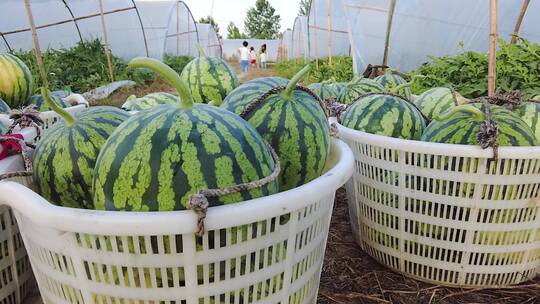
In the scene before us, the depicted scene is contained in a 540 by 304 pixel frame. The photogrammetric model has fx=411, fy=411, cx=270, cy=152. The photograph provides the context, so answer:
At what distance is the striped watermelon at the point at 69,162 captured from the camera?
1240 mm

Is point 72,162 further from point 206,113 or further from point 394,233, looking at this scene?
point 394,233

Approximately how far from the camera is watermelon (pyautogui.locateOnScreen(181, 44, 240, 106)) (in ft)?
8.31

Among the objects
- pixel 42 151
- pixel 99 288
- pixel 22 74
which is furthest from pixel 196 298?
pixel 22 74

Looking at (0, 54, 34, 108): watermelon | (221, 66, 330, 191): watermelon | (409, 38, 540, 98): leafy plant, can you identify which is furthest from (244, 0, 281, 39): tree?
(221, 66, 330, 191): watermelon

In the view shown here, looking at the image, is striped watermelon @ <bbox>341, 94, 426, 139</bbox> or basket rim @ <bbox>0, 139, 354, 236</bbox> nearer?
basket rim @ <bbox>0, 139, 354, 236</bbox>

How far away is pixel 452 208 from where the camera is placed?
1.63 m

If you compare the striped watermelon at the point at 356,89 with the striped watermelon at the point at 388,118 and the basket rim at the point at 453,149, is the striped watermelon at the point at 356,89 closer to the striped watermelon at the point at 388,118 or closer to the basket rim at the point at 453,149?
the striped watermelon at the point at 388,118

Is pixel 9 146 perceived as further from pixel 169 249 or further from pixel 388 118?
pixel 388 118

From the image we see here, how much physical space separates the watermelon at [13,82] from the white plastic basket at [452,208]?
2.38 meters

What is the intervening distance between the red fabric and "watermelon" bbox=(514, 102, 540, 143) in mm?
2171

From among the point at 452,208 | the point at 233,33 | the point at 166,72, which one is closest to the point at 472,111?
the point at 452,208

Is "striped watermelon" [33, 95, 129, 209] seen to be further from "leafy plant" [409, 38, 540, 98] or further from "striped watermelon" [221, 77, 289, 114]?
"leafy plant" [409, 38, 540, 98]

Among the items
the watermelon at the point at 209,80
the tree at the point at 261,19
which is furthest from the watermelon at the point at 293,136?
the tree at the point at 261,19

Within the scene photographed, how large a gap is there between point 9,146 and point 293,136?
0.94 metres
